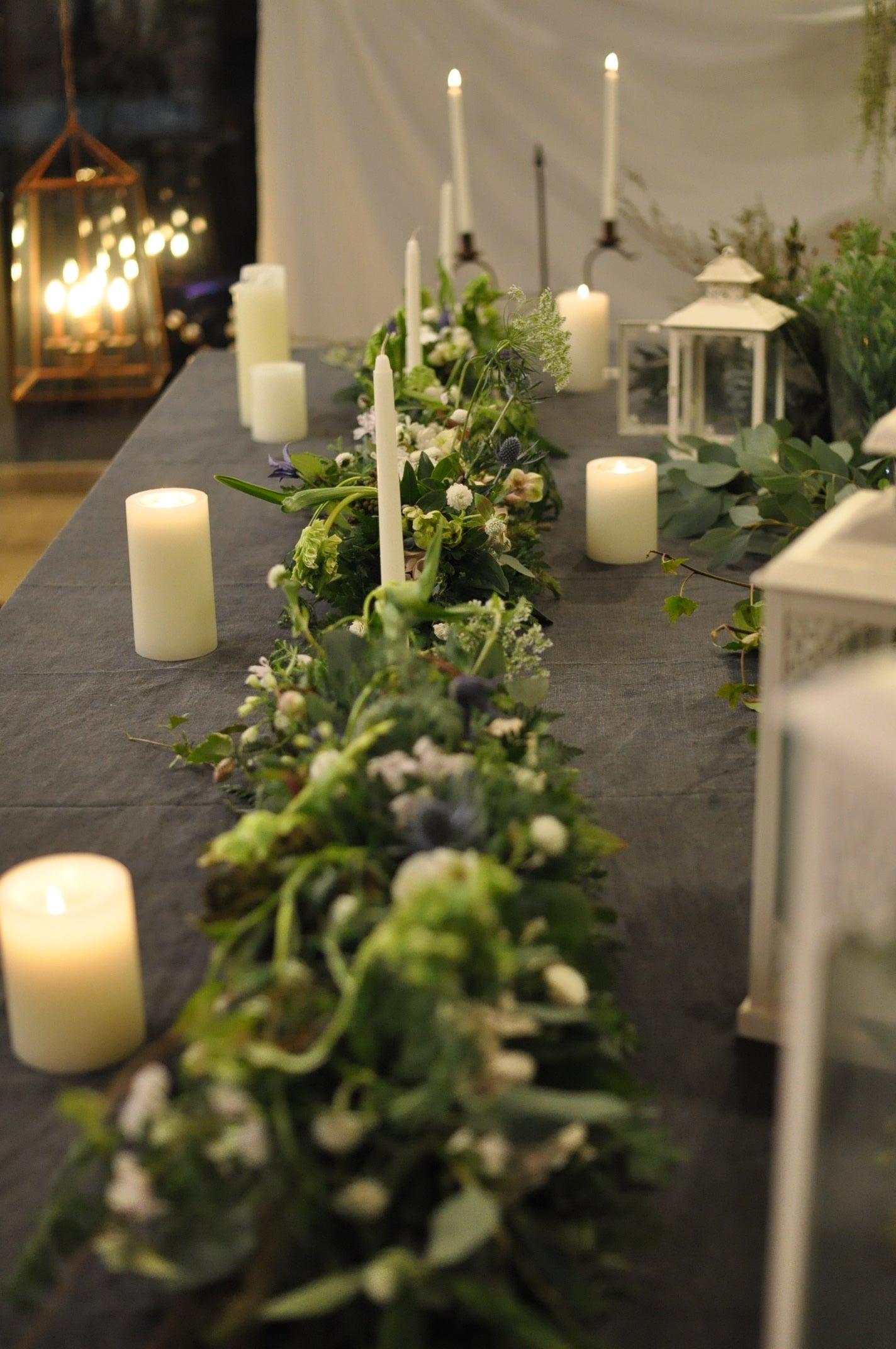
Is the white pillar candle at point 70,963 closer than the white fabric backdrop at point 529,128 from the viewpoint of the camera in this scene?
Yes

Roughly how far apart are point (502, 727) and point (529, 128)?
3099mm

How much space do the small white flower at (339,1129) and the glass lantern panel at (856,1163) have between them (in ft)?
0.64

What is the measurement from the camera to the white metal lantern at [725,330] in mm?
1743

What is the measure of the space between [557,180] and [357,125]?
573 mm

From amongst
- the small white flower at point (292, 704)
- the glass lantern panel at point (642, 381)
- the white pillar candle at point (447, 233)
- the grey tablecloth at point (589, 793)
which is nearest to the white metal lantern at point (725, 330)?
the glass lantern panel at point (642, 381)

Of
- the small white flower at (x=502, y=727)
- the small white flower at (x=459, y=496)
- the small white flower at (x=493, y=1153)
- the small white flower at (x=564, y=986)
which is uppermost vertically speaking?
the small white flower at (x=459, y=496)

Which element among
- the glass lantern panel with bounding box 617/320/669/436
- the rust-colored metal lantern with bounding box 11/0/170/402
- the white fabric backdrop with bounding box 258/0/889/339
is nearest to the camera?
the glass lantern panel with bounding box 617/320/669/436

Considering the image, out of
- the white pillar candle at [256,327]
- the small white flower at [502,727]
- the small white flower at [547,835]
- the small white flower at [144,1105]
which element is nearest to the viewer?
the small white flower at [144,1105]

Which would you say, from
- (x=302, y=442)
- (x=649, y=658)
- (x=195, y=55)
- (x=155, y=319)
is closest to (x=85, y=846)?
(x=649, y=658)

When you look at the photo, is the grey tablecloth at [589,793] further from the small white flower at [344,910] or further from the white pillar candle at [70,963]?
the small white flower at [344,910]

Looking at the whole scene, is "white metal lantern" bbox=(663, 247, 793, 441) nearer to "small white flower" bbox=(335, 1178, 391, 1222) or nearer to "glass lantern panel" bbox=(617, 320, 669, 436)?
"glass lantern panel" bbox=(617, 320, 669, 436)

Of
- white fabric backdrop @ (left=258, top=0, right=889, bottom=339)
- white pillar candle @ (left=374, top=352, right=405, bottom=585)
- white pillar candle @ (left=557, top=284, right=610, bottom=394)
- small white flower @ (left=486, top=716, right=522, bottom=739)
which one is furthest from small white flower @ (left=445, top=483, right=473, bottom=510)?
white fabric backdrop @ (left=258, top=0, right=889, bottom=339)

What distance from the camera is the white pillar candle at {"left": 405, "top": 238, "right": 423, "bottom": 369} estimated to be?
5.37 feet

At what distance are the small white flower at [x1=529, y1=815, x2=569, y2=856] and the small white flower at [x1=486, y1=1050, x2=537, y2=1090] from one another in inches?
6.2
